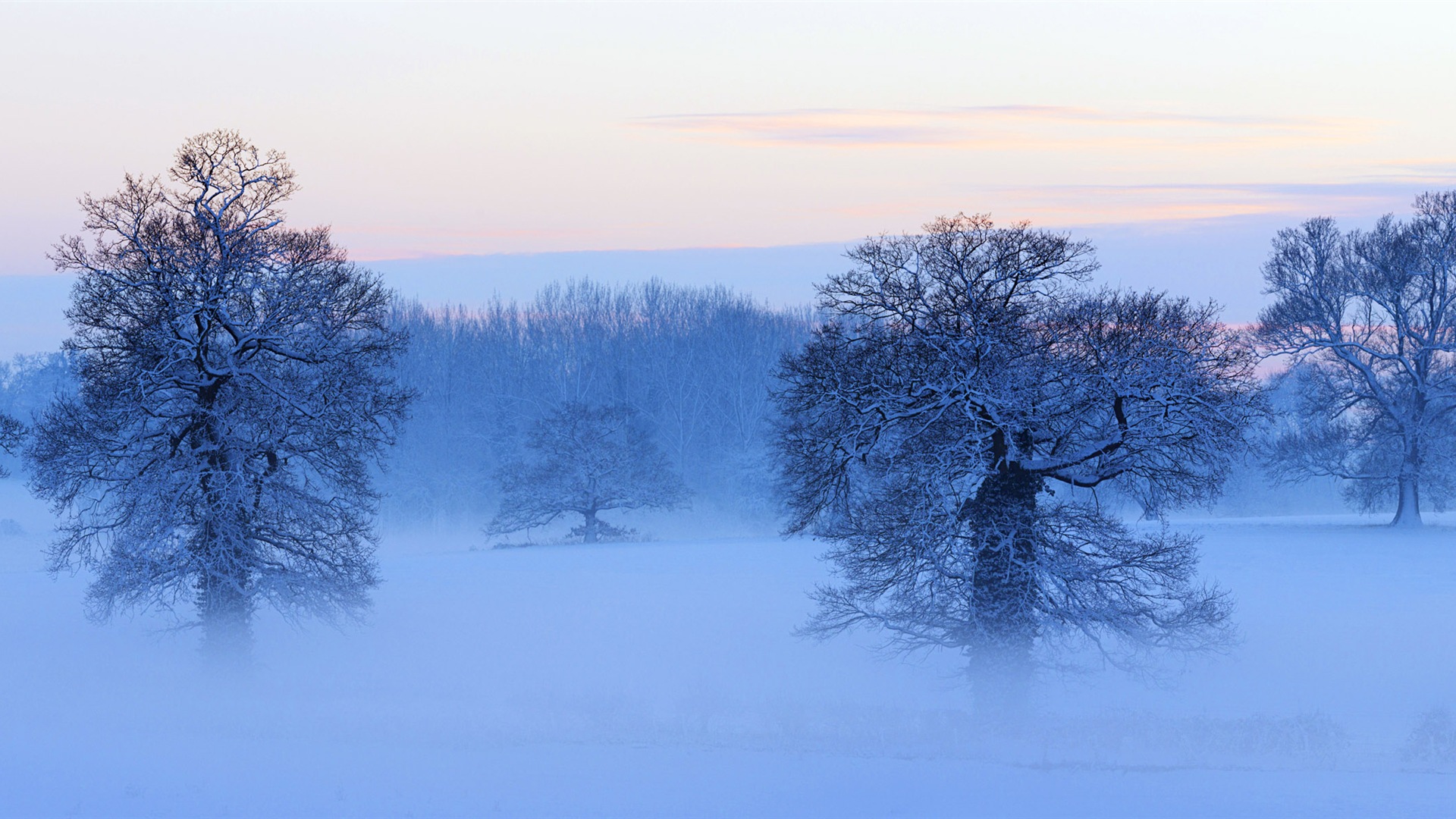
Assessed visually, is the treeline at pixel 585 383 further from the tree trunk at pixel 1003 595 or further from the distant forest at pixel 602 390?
the tree trunk at pixel 1003 595

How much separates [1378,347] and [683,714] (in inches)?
1285

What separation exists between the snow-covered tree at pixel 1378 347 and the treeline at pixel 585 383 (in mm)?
27974

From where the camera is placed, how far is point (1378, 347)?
4041 cm

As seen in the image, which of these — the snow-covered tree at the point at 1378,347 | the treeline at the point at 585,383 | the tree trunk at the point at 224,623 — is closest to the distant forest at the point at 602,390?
the treeline at the point at 585,383

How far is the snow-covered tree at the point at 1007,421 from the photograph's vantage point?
16547 mm

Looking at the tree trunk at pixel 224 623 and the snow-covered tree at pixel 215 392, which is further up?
the snow-covered tree at pixel 215 392

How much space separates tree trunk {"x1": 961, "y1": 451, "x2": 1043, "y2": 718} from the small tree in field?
2876 cm

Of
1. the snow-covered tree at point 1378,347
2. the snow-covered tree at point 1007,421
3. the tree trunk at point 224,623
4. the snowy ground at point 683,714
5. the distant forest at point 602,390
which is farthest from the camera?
the distant forest at point 602,390

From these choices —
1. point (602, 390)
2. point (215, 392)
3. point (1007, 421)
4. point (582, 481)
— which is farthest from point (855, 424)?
point (602, 390)

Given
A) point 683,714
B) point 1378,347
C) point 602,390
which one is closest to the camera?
point 683,714

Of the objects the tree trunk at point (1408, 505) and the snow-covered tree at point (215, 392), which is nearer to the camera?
the snow-covered tree at point (215, 392)

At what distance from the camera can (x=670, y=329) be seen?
95.9 meters

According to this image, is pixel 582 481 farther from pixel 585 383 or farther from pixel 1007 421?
pixel 585 383

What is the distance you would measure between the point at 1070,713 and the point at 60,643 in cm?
1999
